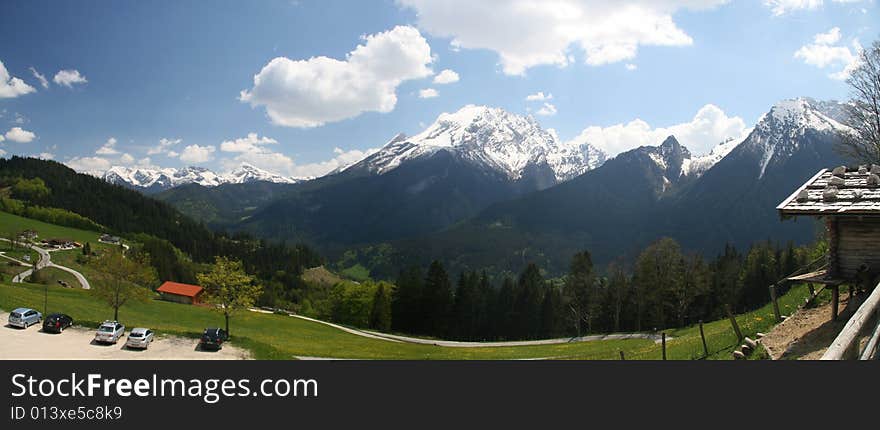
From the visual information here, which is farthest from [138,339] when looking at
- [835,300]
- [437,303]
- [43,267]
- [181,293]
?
[43,267]

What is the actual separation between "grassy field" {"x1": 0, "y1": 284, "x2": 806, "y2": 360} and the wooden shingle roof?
1034cm

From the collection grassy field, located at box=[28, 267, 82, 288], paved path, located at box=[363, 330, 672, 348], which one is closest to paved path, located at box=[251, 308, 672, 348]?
paved path, located at box=[363, 330, 672, 348]

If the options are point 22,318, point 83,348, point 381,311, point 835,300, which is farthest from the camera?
point 381,311

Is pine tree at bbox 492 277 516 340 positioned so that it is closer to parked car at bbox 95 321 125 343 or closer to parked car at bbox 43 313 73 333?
parked car at bbox 95 321 125 343

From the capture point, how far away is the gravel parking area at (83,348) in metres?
31.5

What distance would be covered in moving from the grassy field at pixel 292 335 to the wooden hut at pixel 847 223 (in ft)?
32.5

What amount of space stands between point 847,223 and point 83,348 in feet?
156

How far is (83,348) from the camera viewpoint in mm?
34188

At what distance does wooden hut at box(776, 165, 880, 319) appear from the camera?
16.4 m
